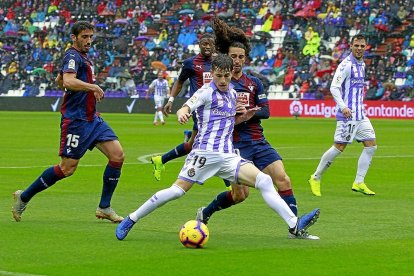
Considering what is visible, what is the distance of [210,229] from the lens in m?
11.9

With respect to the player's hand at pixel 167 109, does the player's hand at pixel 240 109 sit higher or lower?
higher

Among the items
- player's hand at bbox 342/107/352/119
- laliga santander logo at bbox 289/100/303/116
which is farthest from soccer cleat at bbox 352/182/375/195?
laliga santander logo at bbox 289/100/303/116

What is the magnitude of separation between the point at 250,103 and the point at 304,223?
5.80 feet

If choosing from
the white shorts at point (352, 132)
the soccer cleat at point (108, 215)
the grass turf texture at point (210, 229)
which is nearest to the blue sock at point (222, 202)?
the grass turf texture at point (210, 229)

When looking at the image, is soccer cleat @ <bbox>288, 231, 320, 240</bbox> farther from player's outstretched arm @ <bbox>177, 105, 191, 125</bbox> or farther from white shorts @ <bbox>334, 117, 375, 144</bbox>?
white shorts @ <bbox>334, 117, 375, 144</bbox>

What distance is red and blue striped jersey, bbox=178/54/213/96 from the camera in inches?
648

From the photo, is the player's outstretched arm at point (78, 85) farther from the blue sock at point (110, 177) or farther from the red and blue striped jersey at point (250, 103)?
the red and blue striped jersey at point (250, 103)

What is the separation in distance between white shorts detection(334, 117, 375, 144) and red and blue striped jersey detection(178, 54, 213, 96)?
249 centimetres

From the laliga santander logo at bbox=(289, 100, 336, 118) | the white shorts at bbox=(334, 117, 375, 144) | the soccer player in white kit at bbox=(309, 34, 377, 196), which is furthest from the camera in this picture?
the laliga santander logo at bbox=(289, 100, 336, 118)

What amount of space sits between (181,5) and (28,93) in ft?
34.1

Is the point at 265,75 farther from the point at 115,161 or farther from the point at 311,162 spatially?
the point at 115,161

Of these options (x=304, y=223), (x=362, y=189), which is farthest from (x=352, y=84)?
(x=304, y=223)

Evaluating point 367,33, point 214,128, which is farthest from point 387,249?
point 367,33

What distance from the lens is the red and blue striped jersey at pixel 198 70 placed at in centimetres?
1645
